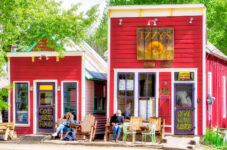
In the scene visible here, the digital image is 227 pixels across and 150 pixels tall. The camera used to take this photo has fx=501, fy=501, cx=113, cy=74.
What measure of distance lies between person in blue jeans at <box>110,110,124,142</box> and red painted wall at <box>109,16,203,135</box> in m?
1.10

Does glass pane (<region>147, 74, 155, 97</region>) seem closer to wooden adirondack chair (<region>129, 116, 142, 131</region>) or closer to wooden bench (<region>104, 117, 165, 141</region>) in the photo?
wooden bench (<region>104, 117, 165, 141</region>)

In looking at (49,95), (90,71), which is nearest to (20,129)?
(49,95)

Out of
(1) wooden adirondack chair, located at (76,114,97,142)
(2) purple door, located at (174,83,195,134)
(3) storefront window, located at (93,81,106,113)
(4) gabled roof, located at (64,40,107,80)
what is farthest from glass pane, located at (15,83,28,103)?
(2) purple door, located at (174,83,195,134)

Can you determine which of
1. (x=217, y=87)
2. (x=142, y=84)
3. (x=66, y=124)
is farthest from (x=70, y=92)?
(x=217, y=87)

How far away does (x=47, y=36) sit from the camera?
23.6 metres

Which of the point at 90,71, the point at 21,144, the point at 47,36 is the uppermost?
the point at 47,36

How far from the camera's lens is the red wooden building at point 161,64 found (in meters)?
20.5

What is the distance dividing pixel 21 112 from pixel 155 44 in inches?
267

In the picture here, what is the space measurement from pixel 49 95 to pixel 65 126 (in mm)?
2389

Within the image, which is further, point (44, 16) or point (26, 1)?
point (44, 16)

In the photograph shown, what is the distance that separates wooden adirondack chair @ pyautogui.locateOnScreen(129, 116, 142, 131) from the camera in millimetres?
19938

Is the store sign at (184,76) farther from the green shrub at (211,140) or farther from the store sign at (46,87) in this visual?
the store sign at (46,87)

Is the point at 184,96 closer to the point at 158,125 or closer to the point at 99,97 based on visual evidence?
the point at 158,125

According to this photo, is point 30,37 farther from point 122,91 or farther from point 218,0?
point 218,0
